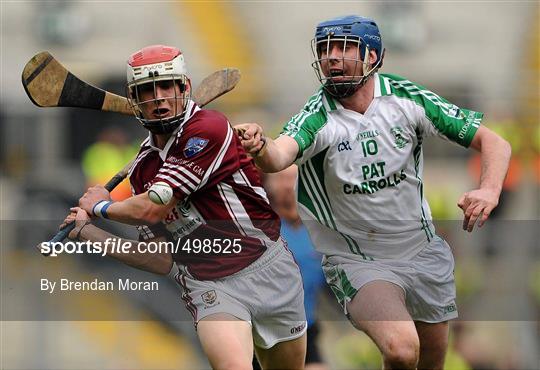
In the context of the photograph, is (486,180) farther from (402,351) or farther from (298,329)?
(298,329)

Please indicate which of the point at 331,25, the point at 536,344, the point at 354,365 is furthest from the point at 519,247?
the point at 331,25

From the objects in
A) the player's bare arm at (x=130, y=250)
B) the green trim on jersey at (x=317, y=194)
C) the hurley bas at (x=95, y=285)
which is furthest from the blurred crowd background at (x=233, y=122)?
the green trim on jersey at (x=317, y=194)

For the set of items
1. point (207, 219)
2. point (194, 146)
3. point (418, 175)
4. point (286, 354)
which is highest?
point (194, 146)

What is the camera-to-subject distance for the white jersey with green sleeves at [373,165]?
202 inches

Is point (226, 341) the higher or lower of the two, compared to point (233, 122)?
higher

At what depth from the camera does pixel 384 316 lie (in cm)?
504

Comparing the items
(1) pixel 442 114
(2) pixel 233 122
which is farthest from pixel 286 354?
(2) pixel 233 122

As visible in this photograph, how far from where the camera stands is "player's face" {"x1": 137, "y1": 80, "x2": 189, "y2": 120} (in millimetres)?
4719

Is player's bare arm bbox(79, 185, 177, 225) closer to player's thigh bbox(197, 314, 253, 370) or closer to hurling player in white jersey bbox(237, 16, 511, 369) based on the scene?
player's thigh bbox(197, 314, 253, 370)

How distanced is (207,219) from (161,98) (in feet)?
1.73

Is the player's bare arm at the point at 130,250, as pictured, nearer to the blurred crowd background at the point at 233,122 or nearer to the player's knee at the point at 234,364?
the player's knee at the point at 234,364

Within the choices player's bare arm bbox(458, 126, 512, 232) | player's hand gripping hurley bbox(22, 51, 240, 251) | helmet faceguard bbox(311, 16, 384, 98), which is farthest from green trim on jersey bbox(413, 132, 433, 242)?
player's hand gripping hurley bbox(22, 51, 240, 251)

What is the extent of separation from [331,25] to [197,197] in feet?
3.14

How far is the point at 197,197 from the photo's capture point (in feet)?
15.8
